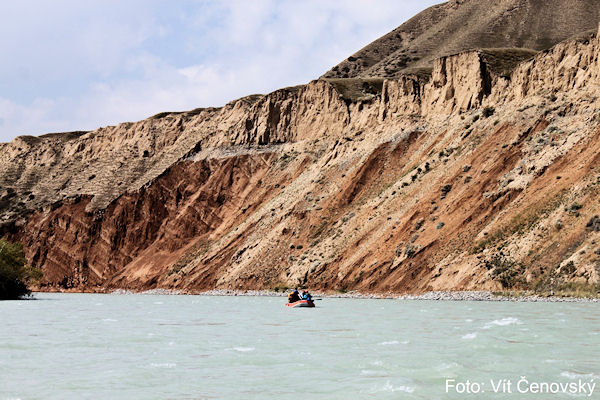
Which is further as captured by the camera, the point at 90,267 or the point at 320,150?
the point at 90,267

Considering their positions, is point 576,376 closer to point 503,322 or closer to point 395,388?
point 395,388

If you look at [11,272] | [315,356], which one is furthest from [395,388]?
[11,272]

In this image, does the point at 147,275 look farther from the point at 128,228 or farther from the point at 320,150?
the point at 320,150

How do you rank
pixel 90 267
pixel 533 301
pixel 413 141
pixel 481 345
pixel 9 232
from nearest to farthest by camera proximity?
pixel 481 345 → pixel 533 301 → pixel 413 141 → pixel 90 267 → pixel 9 232

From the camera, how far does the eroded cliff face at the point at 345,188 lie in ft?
177

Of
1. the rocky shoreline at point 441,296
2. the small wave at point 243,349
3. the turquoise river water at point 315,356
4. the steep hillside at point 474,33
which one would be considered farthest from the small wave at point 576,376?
the steep hillside at point 474,33

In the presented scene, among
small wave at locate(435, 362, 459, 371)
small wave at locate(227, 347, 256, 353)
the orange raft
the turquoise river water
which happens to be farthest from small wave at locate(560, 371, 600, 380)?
the orange raft

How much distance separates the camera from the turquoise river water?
17.6 metres

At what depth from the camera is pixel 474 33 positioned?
5448 inches

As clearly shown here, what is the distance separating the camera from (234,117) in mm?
105812

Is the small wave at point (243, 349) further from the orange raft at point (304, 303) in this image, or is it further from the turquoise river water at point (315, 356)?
the orange raft at point (304, 303)

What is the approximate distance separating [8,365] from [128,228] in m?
77.3

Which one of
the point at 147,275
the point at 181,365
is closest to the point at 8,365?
the point at 181,365

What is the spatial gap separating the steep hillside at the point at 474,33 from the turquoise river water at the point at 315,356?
93622 millimetres
